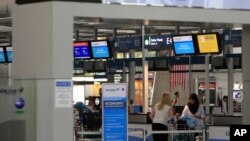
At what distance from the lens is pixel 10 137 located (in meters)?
10.4

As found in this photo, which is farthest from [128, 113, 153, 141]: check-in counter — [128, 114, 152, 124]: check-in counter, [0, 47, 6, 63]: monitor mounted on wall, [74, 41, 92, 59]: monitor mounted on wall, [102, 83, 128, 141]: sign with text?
[0, 47, 6, 63]: monitor mounted on wall

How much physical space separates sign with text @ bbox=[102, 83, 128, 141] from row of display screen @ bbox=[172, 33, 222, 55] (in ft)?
24.3

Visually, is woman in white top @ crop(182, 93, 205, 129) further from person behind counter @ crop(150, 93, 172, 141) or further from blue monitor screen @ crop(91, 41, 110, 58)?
blue monitor screen @ crop(91, 41, 110, 58)

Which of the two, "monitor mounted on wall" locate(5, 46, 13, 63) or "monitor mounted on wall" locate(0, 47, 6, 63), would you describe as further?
"monitor mounted on wall" locate(0, 47, 6, 63)

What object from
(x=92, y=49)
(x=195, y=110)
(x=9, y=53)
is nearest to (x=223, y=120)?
(x=195, y=110)

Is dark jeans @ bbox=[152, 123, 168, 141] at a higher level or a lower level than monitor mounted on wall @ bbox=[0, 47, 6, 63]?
lower

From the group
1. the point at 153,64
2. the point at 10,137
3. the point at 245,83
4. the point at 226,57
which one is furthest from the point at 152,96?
the point at 10,137

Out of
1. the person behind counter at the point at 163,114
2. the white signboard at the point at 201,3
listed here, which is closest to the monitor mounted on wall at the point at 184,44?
the person behind counter at the point at 163,114

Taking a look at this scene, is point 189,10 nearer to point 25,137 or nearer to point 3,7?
point 25,137


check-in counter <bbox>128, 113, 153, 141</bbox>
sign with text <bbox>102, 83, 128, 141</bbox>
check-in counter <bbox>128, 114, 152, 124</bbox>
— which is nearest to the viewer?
sign with text <bbox>102, 83, 128, 141</bbox>

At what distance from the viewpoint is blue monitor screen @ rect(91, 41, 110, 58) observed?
22.8 metres

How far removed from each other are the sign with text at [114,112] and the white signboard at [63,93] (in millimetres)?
2182

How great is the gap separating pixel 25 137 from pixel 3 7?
918 cm

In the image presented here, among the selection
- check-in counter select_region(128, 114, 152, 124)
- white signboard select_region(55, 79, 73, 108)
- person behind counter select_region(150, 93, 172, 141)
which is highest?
white signboard select_region(55, 79, 73, 108)
